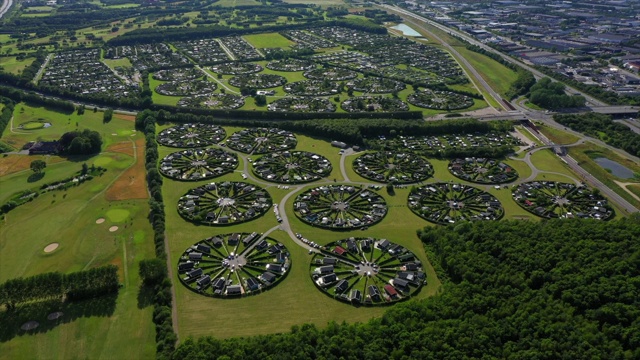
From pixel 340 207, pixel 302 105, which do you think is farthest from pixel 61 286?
pixel 302 105

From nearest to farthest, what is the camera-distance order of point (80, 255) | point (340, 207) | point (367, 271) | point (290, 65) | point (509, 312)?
1. point (509, 312)
2. point (367, 271)
3. point (80, 255)
4. point (340, 207)
5. point (290, 65)

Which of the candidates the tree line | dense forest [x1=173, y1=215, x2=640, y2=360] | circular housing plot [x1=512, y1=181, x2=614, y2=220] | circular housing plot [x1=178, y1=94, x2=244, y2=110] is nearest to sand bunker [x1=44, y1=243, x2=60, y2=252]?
the tree line

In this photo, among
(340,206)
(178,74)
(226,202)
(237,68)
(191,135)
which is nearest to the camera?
(340,206)

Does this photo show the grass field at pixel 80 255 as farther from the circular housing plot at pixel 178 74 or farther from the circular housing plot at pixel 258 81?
the circular housing plot at pixel 178 74

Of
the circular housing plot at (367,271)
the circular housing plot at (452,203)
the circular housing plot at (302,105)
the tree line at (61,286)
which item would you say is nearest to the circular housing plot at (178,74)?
the circular housing plot at (302,105)

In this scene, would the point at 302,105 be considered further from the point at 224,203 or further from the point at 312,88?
the point at 224,203
